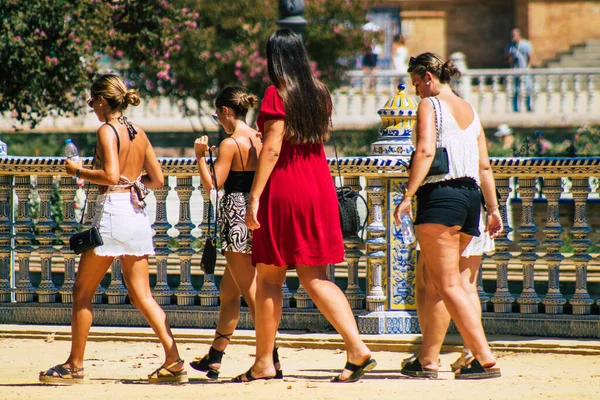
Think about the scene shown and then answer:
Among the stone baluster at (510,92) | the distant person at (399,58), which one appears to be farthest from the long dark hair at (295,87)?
the distant person at (399,58)

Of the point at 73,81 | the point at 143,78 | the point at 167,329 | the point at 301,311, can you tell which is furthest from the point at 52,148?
the point at 167,329

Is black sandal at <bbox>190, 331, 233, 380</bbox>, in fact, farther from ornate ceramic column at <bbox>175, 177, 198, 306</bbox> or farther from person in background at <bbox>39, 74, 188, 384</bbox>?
ornate ceramic column at <bbox>175, 177, 198, 306</bbox>

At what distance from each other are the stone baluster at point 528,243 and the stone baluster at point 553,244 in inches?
3.2

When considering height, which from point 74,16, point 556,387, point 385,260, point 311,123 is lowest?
point 556,387

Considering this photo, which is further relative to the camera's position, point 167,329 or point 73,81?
point 73,81

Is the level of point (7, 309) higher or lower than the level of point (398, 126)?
lower

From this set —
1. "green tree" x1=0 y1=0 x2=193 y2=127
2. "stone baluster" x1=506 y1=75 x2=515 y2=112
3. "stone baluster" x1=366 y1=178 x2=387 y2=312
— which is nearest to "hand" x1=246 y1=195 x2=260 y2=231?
"stone baluster" x1=366 y1=178 x2=387 y2=312

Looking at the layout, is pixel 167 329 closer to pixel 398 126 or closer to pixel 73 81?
pixel 398 126

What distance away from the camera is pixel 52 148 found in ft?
86.1

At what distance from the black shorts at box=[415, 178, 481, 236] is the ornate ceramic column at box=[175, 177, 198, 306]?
97.4 inches

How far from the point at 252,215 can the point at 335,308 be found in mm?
701

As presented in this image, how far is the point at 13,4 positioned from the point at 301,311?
680cm

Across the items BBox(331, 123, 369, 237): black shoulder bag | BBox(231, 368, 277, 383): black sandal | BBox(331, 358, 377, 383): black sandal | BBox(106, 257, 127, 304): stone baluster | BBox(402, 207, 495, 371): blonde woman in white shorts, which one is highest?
BBox(331, 123, 369, 237): black shoulder bag

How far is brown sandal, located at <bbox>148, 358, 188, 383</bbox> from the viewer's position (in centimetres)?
774
